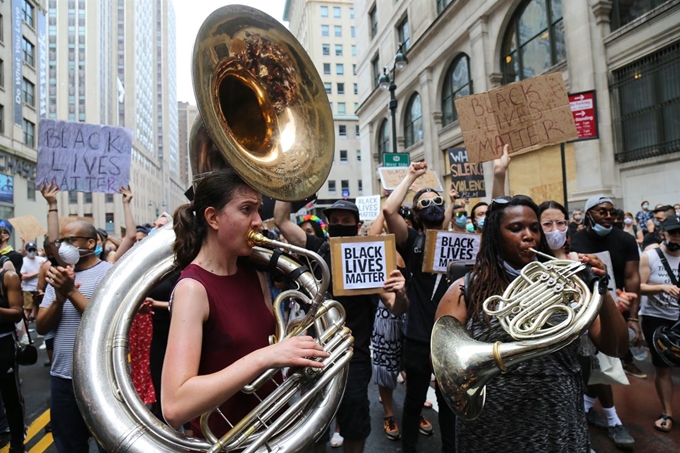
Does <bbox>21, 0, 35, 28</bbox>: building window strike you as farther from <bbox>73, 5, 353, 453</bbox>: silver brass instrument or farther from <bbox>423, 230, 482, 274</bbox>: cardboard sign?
<bbox>423, 230, 482, 274</bbox>: cardboard sign

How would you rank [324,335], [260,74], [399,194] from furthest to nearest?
[399,194], [260,74], [324,335]

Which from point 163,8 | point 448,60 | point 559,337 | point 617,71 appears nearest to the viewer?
point 559,337

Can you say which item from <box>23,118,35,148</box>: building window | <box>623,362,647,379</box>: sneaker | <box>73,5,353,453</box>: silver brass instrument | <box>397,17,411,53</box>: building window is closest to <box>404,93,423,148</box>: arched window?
<box>397,17,411,53</box>: building window

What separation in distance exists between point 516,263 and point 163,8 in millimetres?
132760

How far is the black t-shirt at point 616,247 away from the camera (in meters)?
3.88

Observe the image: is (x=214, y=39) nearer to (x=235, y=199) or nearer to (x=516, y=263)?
(x=235, y=199)

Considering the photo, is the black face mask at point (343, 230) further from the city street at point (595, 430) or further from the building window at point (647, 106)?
the building window at point (647, 106)

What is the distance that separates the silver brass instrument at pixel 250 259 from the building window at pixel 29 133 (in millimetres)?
31421

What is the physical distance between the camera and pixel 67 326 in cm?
288

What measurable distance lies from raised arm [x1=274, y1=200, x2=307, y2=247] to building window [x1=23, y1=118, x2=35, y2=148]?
101 feet

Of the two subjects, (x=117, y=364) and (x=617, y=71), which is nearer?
(x=117, y=364)

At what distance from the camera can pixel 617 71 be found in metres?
10.6

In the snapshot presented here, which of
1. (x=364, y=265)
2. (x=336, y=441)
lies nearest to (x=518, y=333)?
(x=364, y=265)

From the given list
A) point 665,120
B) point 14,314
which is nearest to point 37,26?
point 14,314
